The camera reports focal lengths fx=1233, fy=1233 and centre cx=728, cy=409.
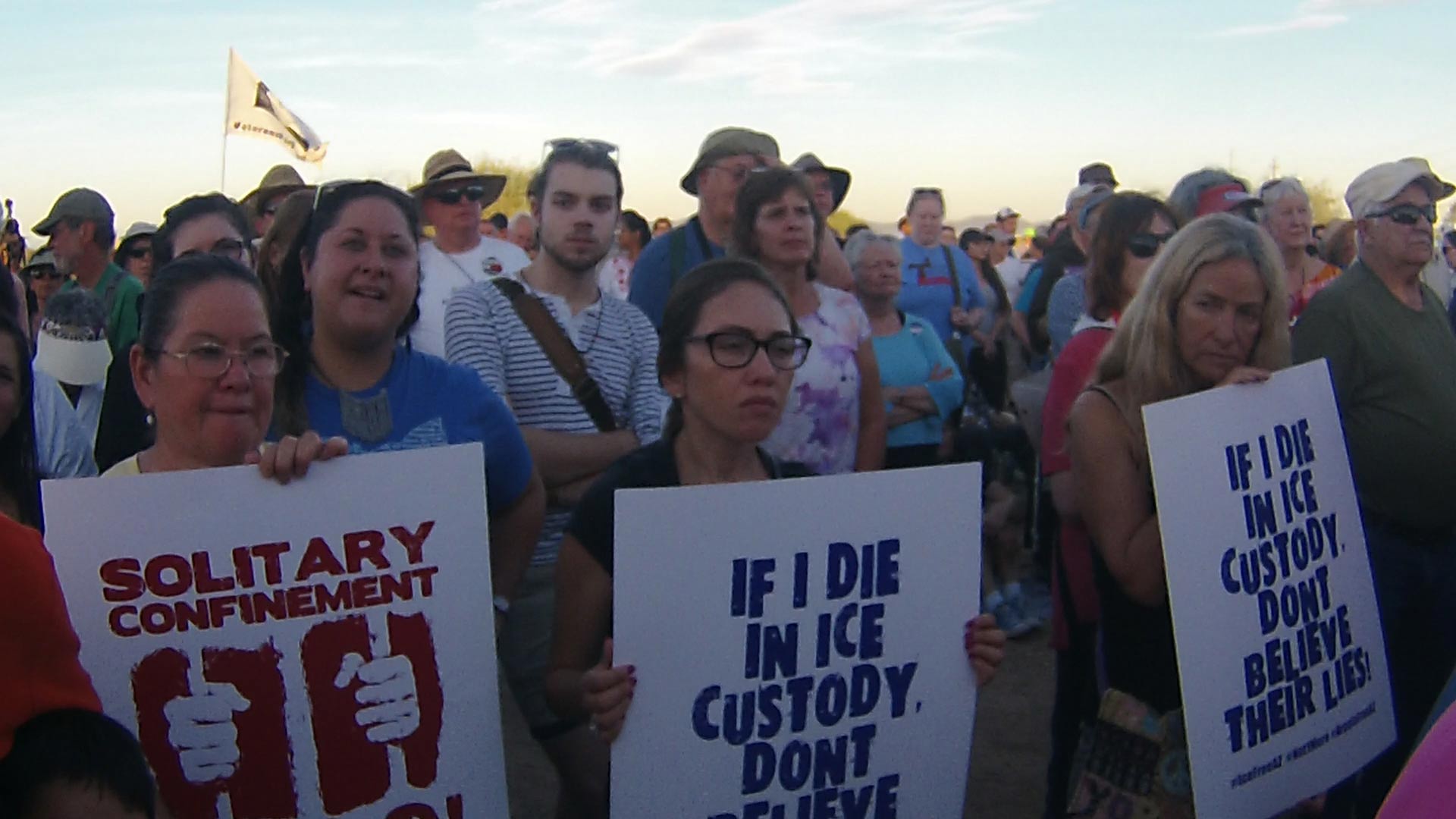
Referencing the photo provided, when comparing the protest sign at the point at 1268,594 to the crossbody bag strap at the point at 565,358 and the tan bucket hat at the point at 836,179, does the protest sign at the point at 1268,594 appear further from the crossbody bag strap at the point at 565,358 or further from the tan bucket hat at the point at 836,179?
the tan bucket hat at the point at 836,179

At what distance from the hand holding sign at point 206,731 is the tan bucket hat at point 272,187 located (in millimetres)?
4235

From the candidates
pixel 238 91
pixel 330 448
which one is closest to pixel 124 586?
pixel 330 448

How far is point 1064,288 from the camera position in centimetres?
541

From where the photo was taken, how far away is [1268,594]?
8.34 ft

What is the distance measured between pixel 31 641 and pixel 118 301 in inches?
185

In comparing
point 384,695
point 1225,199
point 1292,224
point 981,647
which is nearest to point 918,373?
point 1225,199

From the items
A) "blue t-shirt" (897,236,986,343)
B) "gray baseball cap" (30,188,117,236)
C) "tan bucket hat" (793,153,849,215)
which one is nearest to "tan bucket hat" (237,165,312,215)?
"gray baseball cap" (30,188,117,236)

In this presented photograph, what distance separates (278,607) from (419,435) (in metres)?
0.64

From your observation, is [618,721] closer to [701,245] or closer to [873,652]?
[873,652]

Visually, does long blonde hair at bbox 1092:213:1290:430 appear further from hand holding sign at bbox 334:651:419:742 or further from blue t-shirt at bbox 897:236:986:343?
blue t-shirt at bbox 897:236:986:343

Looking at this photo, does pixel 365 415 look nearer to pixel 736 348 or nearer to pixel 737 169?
pixel 736 348

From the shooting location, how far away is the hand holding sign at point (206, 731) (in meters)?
1.99

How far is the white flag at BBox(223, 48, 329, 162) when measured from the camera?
32.9 feet

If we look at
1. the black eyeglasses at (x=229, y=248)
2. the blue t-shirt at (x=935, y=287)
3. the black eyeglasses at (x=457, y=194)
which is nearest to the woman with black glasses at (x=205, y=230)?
the black eyeglasses at (x=229, y=248)
